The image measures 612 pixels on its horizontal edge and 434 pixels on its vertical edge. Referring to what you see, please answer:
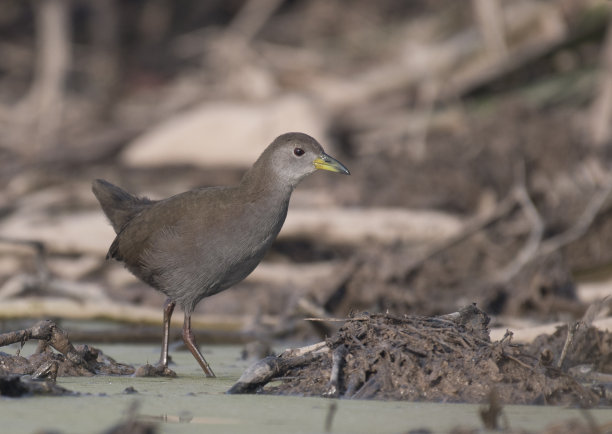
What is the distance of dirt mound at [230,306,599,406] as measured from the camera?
438cm

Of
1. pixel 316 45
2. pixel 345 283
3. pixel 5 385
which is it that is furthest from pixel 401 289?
pixel 316 45

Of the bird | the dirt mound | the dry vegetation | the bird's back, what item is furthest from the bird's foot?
the dry vegetation

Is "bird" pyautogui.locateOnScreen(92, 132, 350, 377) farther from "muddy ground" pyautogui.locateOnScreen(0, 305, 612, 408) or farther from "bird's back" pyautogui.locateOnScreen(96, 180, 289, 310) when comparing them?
"muddy ground" pyautogui.locateOnScreen(0, 305, 612, 408)

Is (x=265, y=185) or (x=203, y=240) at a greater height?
(x=265, y=185)

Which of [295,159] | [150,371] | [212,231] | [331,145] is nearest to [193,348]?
[150,371]

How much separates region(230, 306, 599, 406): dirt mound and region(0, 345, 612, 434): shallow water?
0.14 metres

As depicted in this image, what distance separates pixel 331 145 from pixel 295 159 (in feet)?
18.3

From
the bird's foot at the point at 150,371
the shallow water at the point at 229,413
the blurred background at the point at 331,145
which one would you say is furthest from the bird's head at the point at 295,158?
the shallow water at the point at 229,413

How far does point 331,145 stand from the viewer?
11539 mm

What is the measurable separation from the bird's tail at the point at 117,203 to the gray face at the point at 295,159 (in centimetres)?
96

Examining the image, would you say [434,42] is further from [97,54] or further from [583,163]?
[97,54]

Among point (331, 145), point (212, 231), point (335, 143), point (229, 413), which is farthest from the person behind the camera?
point (335, 143)

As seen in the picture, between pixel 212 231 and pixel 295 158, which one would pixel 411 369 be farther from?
pixel 295 158

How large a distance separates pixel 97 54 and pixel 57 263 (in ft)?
26.1
